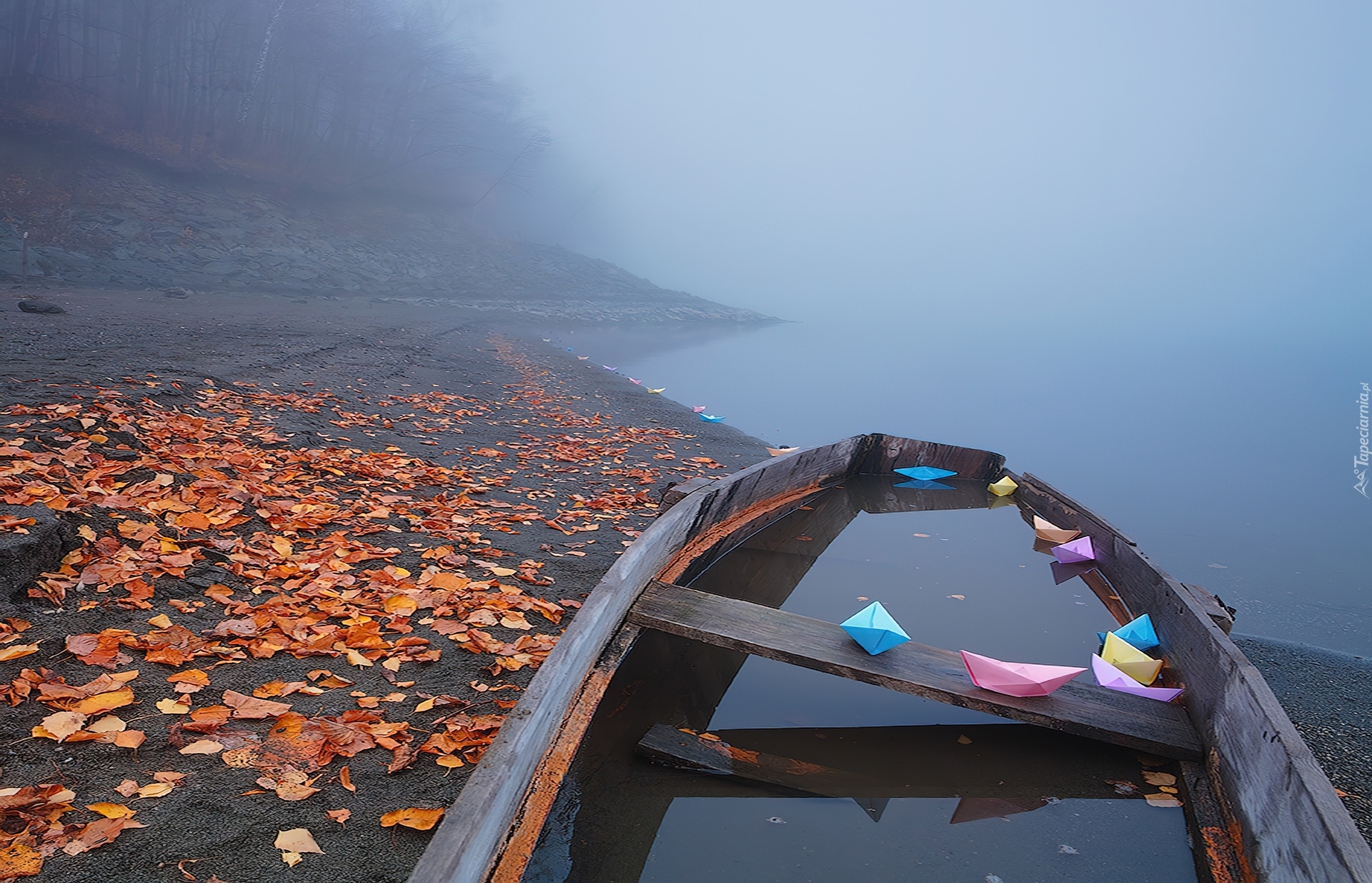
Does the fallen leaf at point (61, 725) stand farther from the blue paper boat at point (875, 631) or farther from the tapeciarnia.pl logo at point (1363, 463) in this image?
the tapeciarnia.pl logo at point (1363, 463)

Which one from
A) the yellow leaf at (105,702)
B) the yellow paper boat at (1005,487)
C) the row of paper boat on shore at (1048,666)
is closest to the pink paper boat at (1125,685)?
the row of paper boat on shore at (1048,666)

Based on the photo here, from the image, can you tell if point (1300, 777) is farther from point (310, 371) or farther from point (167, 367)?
point (310, 371)

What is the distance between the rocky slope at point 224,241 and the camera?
16.8 m

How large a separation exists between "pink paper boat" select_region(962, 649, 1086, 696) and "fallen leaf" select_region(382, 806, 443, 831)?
1.97 meters

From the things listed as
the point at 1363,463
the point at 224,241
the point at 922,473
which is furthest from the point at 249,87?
the point at 1363,463

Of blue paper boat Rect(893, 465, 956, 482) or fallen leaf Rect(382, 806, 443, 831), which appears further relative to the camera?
blue paper boat Rect(893, 465, 956, 482)

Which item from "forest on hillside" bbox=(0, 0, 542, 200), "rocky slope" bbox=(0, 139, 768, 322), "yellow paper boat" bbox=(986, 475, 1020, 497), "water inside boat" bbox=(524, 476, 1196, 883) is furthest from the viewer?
"forest on hillside" bbox=(0, 0, 542, 200)

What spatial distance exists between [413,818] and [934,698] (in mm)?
1843

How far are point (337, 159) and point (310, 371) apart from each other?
1195 inches

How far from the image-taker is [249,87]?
95.5ft

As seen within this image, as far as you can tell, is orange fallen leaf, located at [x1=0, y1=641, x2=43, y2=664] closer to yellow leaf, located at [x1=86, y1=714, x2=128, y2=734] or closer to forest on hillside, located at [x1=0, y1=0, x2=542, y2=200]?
yellow leaf, located at [x1=86, y1=714, x2=128, y2=734]

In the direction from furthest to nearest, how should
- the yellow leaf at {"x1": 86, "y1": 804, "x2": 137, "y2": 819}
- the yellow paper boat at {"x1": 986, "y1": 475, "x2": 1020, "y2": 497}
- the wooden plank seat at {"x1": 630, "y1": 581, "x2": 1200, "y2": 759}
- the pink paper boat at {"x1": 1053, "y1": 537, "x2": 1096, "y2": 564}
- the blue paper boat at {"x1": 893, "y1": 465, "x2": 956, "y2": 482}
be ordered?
1. the blue paper boat at {"x1": 893, "y1": 465, "x2": 956, "y2": 482}
2. the yellow paper boat at {"x1": 986, "y1": 475, "x2": 1020, "y2": 497}
3. the pink paper boat at {"x1": 1053, "y1": 537, "x2": 1096, "y2": 564}
4. the wooden plank seat at {"x1": 630, "y1": 581, "x2": 1200, "y2": 759}
5. the yellow leaf at {"x1": 86, "y1": 804, "x2": 137, "y2": 819}

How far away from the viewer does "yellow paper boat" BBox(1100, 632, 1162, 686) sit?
3.37 meters

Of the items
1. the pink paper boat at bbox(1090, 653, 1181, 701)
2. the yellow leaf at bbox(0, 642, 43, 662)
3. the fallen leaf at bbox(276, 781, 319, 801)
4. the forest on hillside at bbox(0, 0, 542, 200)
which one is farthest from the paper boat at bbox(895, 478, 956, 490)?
the forest on hillside at bbox(0, 0, 542, 200)
